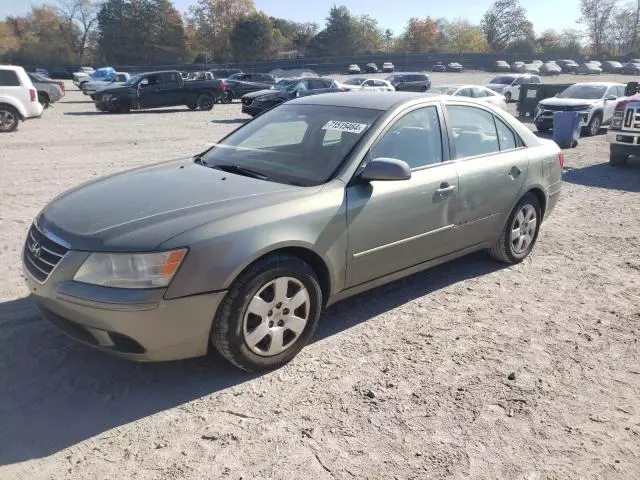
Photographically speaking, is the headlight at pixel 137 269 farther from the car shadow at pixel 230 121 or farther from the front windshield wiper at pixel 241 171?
the car shadow at pixel 230 121

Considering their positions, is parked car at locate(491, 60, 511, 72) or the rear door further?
parked car at locate(491, 60, 511, 72)

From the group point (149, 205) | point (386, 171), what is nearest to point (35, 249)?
point (149, 205)

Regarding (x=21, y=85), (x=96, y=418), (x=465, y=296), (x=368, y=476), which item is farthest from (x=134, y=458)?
(x=21, y=85)

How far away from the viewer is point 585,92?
17.1 meters

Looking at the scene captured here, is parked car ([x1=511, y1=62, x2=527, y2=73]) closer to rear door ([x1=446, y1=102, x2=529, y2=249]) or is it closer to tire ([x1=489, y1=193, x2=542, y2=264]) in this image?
tire ([x1=489, y1=193, x2=542, y2=264])

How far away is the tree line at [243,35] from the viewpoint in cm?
7725

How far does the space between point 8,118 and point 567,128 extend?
14630 mm

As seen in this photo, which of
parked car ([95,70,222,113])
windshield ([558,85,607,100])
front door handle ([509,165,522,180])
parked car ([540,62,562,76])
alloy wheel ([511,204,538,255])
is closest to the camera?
front door handle ([509,165,522,180])

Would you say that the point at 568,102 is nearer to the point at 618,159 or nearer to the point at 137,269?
the point at 618,159

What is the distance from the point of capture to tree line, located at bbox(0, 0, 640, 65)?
77250 millimetres

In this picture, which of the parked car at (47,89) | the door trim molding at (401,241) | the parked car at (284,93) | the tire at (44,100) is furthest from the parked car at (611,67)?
the door trim molding at (401,241)

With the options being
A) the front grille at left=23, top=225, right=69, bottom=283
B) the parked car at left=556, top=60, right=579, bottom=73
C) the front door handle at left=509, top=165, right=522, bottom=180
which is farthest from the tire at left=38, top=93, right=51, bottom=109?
the parked car at left=556, top=60, right=579, bottom=73

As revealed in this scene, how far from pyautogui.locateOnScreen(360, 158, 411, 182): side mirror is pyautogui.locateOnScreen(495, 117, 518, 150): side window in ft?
5.79

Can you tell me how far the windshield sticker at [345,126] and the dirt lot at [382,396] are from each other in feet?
4.58
